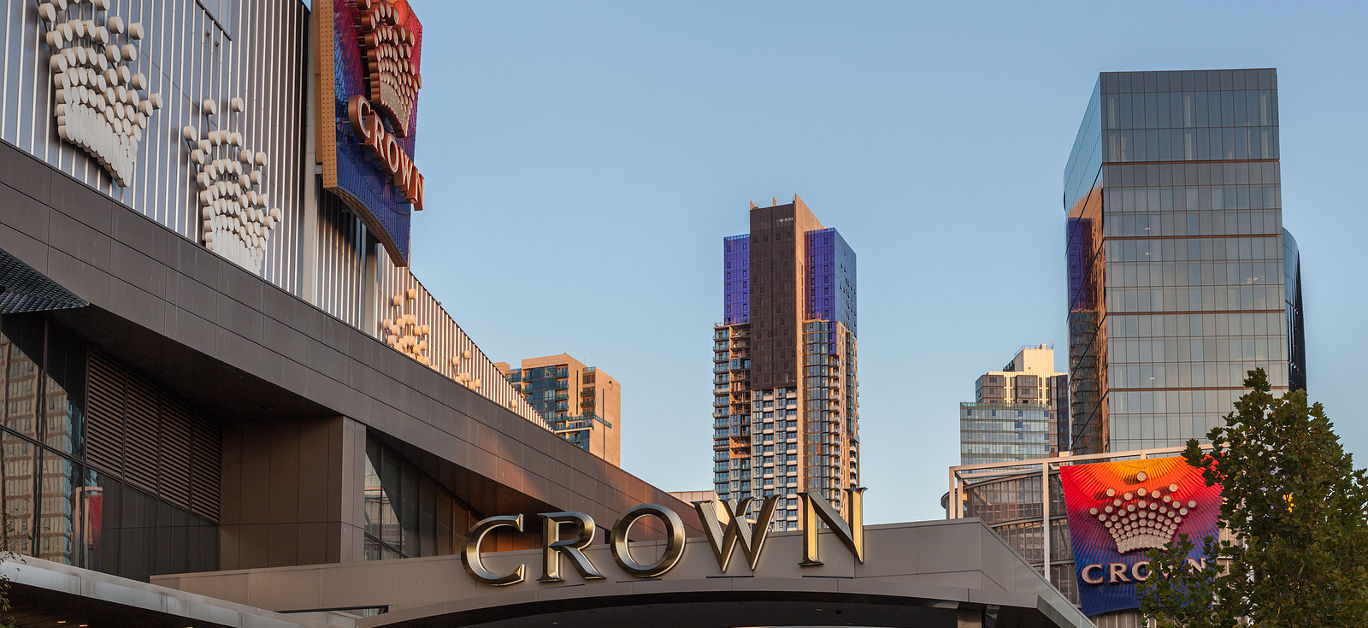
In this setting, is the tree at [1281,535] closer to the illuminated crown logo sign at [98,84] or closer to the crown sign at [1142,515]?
the illuminated crown logo sign at [98,84]

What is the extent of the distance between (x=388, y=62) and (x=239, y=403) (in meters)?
17.1

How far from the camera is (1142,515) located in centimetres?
8225

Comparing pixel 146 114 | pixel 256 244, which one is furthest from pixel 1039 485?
pixel 146 114

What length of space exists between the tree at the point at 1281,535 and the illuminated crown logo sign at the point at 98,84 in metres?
21.4

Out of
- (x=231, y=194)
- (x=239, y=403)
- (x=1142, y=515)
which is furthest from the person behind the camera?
(x=1142, y=515)

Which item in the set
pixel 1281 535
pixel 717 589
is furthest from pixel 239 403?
pixel 1281 535

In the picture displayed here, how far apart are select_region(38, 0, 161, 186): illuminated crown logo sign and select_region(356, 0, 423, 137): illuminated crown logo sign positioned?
485 inches

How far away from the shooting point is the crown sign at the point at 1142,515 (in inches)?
3214

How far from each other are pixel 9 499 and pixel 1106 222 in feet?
359

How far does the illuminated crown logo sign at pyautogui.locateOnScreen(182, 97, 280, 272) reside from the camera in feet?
127

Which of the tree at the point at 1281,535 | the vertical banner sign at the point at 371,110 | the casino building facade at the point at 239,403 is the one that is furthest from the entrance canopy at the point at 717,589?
the vertical banner sign at the point at 371,110

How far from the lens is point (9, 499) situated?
90.5ft

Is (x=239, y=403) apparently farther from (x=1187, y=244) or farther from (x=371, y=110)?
(x=1187, y=244)

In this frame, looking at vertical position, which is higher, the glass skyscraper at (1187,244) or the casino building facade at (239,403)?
the glass skyscraper at (1187,244)
